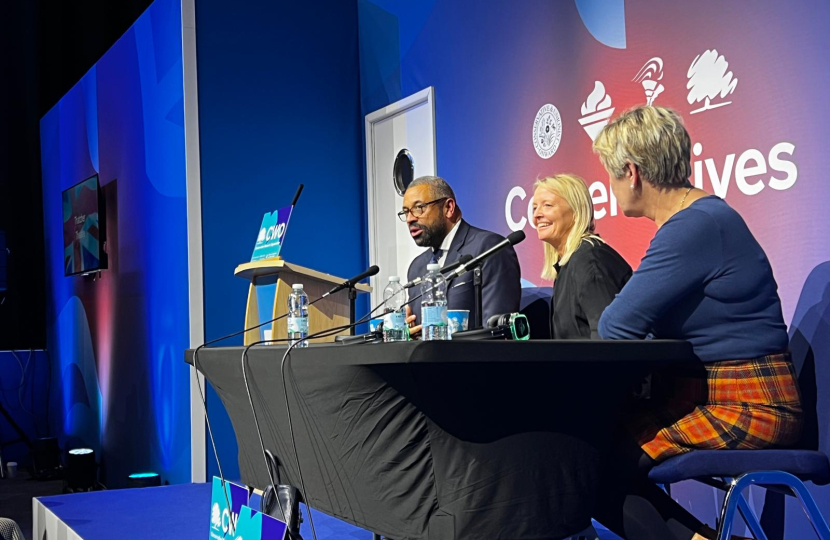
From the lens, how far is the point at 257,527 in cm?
215

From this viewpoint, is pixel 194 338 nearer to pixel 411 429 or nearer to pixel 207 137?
pixel 207 137

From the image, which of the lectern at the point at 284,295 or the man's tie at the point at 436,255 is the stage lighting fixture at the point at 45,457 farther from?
the man's tie at the point at 436,255

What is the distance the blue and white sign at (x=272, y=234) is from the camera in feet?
13.6

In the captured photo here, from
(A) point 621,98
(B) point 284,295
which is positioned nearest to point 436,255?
(B) point 284,295

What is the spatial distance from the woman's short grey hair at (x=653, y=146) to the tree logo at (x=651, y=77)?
1.50m

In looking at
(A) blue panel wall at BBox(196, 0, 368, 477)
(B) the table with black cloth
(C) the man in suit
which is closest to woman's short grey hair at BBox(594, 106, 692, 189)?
(B) the table with black cloth

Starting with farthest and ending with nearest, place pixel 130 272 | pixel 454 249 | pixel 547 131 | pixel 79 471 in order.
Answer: pixel 79 471 < pixel 130 272 < pixel 547 131 < pixel 454 249

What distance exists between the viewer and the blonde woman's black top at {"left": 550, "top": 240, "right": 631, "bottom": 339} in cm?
274

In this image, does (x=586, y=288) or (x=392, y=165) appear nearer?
(x=586, y=288)

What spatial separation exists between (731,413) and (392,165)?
3878 mm

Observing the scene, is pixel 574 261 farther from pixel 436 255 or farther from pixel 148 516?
pixel 148 516

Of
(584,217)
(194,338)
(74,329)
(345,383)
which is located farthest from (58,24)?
(345,383)

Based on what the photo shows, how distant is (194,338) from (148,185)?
1.26m

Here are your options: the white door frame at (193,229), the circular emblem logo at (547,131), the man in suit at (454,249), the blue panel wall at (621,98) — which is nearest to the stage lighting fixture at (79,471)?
the white door frame at (193,229)
